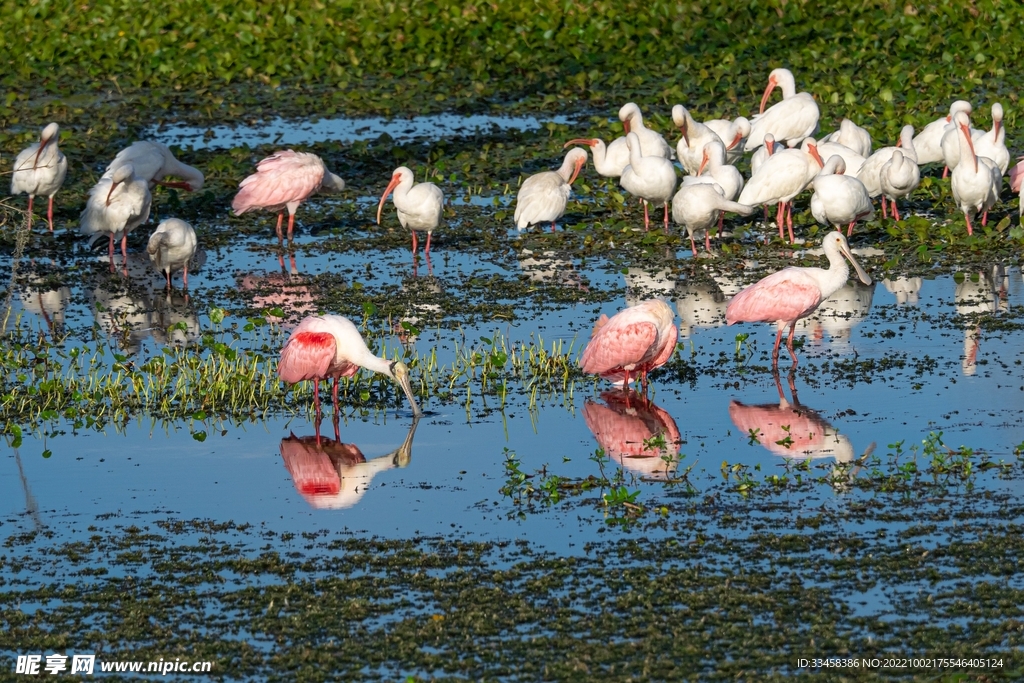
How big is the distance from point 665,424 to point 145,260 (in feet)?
25.5

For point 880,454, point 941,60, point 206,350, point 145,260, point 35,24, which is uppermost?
point 35,24

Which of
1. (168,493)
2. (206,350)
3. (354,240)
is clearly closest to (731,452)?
(168,493)

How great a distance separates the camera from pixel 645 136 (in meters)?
18.3

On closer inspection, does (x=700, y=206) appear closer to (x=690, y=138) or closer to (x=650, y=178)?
(x=650, y=178)

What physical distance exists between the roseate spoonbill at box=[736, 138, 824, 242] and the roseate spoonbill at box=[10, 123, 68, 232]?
23.9 feet

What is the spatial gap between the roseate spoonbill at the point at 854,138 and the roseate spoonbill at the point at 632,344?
7.69 m

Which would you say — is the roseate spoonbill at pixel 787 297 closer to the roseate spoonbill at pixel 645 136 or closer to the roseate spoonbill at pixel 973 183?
the roseate spoonbill at pixel 973 183

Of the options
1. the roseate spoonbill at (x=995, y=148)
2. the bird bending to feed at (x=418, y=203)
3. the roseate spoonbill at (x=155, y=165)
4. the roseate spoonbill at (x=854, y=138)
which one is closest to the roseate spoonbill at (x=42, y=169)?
the roseate spoonbill at (x=155, y=165)

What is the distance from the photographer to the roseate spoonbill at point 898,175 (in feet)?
52.5

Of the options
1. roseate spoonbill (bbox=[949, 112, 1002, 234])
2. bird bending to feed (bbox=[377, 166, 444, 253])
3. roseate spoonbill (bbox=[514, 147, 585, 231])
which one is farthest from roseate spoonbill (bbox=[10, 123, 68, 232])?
roseate spoonbill (bbox=[949, 112, 1002, 234])

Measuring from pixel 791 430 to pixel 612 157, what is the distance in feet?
28.6

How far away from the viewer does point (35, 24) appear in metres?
28.6

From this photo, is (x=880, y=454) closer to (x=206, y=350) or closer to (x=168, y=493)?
(x=168, y=493)

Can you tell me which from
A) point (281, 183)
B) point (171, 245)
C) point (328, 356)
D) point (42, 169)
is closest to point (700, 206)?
point (281, 183)
